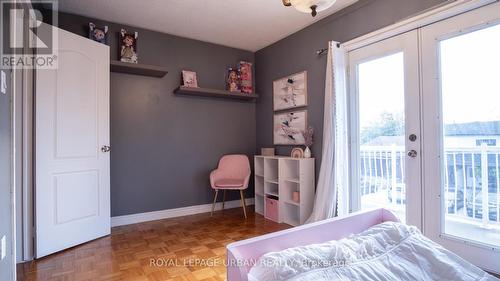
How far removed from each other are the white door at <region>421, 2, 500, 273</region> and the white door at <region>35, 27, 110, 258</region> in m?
3.13

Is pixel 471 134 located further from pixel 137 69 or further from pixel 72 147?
pixel 72 147

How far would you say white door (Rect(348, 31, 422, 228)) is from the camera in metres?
2.24

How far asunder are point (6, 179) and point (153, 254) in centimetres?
Answer: 122

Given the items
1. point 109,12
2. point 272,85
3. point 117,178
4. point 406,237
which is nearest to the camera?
point 406,237

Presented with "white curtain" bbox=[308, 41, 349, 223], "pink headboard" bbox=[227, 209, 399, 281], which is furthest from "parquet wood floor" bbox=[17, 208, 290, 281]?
"pink headboard" bbox=[227, 209, 399, 281]

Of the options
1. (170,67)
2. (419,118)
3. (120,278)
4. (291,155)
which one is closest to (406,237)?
(419,118)

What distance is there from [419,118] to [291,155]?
1510 millimetres

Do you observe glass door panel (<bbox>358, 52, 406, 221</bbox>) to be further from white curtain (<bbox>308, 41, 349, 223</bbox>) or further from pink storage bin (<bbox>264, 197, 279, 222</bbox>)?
pink storage bin (<bbox>264, 197, 279, 222</bbox>)

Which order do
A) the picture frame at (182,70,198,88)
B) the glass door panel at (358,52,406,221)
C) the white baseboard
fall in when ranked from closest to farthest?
the glass door panel at (358,52,406,221) → the white baseboard → the picture frame at (182,70,198,88)

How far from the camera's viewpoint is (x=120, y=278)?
6.06ft

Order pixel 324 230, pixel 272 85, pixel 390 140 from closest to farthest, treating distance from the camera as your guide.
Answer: pixel 324 230
pixel 390 140
pixel 272 85

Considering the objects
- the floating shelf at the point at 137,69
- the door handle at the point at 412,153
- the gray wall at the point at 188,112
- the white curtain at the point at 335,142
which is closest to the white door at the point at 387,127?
the door handle at the point at 412,153

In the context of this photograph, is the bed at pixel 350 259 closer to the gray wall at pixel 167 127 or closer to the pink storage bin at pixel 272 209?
the pink storage bin at pixel 272 209

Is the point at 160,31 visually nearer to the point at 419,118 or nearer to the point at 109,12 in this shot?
the point at 109,12
